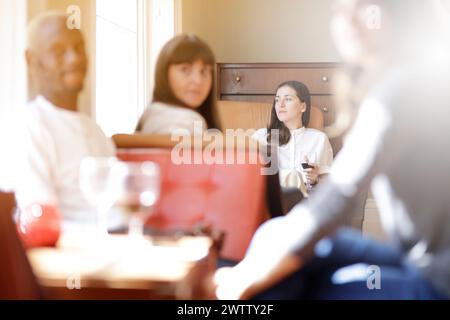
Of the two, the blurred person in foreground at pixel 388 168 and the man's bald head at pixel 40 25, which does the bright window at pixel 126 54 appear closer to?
the man's bald head at pixel 40 25

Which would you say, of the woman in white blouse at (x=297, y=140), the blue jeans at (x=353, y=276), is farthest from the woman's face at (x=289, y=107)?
the blue jeans at (x=353, y=276)

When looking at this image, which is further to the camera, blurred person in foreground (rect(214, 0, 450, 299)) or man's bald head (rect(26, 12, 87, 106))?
man's bald head (rect(26, 12, 87, 106))

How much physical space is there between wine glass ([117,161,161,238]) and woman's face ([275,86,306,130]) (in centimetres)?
24

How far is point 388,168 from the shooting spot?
953 millimetres

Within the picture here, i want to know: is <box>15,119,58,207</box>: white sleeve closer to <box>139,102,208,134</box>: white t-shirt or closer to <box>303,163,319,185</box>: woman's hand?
<box>139,102,208,134</box>: white t-shirt

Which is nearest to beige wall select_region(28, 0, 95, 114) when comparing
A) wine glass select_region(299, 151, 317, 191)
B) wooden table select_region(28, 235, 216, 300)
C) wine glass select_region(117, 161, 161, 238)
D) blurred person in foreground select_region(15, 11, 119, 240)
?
blurred person in foreground select_region(15, 11, 119, 240)

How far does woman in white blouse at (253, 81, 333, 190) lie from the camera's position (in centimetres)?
105

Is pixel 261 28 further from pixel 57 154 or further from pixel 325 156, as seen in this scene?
pixel 57 154

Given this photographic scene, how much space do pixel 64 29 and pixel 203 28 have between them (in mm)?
232

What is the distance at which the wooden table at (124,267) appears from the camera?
1.02 meters

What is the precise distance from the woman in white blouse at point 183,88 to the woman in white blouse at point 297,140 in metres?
0.10

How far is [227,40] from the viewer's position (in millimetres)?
1095
